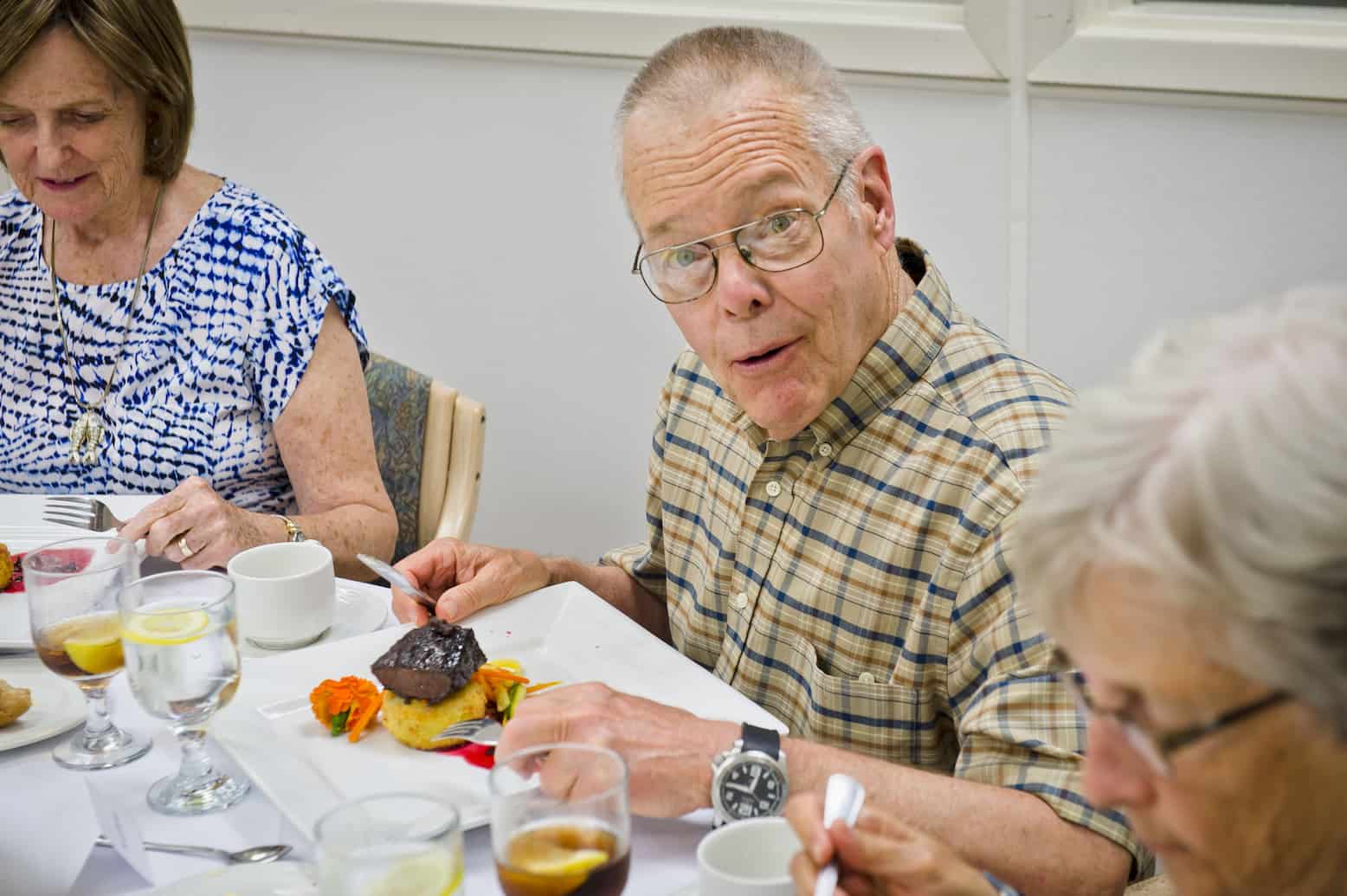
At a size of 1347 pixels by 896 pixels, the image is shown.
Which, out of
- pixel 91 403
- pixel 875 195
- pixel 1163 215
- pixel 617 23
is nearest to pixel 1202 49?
pixel 1163 215

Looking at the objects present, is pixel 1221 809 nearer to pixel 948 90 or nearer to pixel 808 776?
pixel 808 776

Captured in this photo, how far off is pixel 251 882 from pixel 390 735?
0.34 meters

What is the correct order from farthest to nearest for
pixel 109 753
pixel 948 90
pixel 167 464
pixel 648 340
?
pixel 648 340 < pixel 948 90 < pixel 167 464 < pixel 109 753

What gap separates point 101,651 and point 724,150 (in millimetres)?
941

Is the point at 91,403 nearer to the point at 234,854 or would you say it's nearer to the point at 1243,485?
the point at 234,854

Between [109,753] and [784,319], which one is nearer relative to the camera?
[109,753]

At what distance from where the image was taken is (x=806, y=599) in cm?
174

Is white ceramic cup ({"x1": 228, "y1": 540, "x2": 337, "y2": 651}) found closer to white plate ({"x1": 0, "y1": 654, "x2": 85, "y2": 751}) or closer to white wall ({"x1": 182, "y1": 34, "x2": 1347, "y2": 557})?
white plate ({"x1": 0, "y1": 654, "x2": 85, "y2": 751})

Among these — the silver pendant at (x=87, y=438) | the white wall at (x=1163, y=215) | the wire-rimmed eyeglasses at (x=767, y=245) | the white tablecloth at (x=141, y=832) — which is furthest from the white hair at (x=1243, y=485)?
the white wall at (x=1163, y=215)

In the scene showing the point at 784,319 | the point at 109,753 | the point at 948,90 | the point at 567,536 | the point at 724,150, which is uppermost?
the point at 948,90

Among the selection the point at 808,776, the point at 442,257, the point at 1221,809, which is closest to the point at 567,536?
the point at 442,257

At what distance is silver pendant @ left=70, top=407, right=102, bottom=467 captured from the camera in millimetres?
2449

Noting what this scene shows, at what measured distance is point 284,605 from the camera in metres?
1.73

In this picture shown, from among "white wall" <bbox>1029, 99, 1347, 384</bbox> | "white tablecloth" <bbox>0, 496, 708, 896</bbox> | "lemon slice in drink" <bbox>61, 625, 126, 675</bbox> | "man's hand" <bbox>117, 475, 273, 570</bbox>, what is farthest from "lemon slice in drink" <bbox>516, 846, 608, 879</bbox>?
"white wall" <bbox>1029, 99, 1347, 384</bbox>
